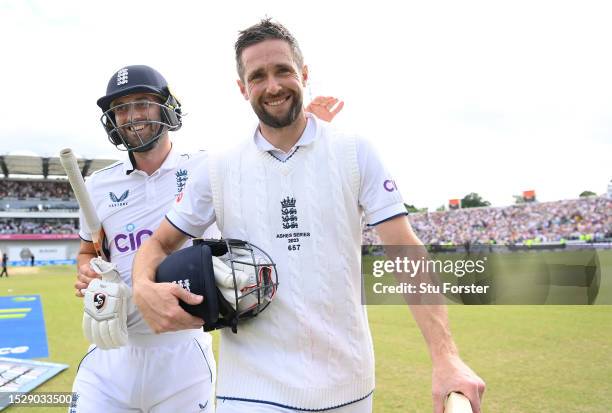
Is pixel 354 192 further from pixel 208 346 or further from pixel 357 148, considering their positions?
pixel 208 346

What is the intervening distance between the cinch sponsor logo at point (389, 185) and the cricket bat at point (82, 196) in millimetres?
1480

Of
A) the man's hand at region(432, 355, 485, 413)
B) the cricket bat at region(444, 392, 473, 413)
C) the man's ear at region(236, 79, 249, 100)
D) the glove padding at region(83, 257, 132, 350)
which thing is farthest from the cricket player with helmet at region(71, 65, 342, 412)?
the cricket bat at region(444, 392, 473, 413)

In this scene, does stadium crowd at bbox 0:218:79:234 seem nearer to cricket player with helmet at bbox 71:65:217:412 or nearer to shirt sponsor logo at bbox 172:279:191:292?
cricket player with helmet at bbox 71:65:217:412

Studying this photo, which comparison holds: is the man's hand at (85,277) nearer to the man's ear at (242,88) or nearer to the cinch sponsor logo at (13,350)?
the man's ear at (242,88)

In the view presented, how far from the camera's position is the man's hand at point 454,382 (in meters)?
1.47

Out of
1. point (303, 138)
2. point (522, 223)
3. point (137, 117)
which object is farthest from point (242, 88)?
point (522, 223)

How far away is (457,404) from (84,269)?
7.34 ft

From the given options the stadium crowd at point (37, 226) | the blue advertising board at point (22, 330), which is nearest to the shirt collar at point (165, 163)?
the blue advertising board at point (22, 330)

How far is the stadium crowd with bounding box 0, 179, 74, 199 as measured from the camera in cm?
5622

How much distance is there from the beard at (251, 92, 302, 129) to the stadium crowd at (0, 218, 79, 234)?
56.9 m

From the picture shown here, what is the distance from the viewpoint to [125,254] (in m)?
2.93

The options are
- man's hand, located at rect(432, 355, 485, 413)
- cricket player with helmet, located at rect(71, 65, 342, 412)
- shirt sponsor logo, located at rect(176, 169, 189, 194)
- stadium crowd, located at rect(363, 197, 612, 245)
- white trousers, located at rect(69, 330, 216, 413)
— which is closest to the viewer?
man's hand, located at rect(432, 355, 485, 413)

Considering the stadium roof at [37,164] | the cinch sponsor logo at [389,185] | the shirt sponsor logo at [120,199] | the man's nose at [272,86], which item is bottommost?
the cinch sponsor logo at [389,185]

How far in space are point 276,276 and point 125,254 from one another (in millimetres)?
1408
